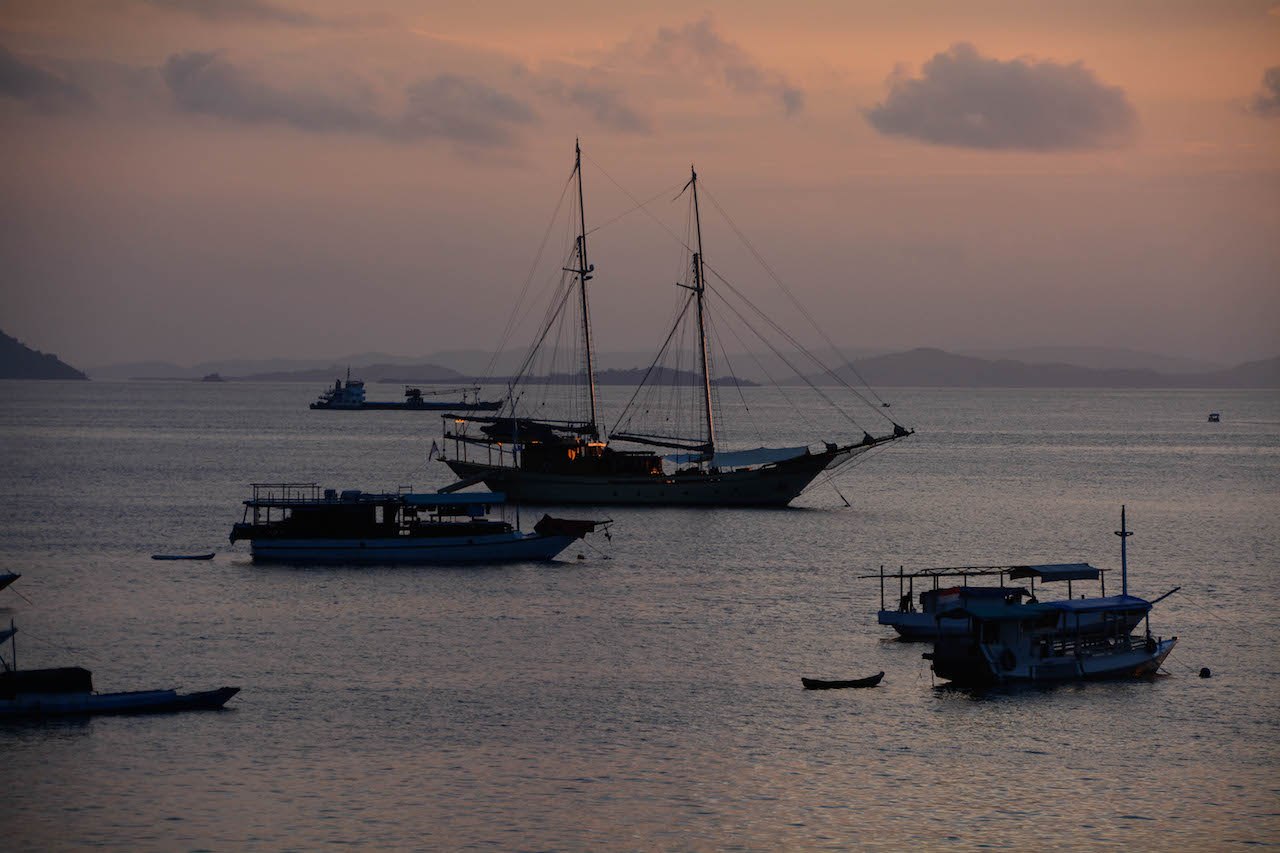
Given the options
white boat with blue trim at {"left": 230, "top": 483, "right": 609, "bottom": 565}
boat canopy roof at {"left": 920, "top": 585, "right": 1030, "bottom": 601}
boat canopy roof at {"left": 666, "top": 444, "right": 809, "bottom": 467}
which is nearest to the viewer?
boat canopy roof at {"left": 920, "top": 585, "right": 1030, "bottom": 601}

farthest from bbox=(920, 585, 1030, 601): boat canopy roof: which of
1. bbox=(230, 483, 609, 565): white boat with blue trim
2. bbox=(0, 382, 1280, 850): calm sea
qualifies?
bbox=(230, 483, 609, 565): white boat with blue trim

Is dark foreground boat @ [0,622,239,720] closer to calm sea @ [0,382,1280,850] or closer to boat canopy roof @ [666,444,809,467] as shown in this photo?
calm sea @ [0,382,1280,850]

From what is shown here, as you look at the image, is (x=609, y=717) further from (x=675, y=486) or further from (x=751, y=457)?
(x=751, y=457)

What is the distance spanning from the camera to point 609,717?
150ft

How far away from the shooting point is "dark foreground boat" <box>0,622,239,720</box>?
4400 centimetres

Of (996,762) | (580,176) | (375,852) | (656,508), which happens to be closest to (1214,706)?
(996,762)

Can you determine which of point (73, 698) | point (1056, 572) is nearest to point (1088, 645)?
point (1056, 572)

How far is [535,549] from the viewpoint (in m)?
78.6

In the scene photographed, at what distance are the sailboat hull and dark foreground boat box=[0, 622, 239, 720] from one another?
62.9 m

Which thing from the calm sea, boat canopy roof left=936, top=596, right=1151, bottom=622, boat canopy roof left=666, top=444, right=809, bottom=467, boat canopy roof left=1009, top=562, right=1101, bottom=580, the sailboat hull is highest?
boat canopy roof left=666, top=444, right=809, bottom=467

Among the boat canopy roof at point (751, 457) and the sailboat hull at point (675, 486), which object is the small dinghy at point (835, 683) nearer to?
the boat canopy roof at point (751, 457)

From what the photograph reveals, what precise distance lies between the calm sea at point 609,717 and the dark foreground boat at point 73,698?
693 millimetres

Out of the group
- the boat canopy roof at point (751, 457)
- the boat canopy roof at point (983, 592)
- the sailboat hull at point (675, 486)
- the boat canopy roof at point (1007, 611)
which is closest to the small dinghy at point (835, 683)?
the boat canopy roof at point (1007, 611)

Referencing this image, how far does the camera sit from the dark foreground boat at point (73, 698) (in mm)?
44000
